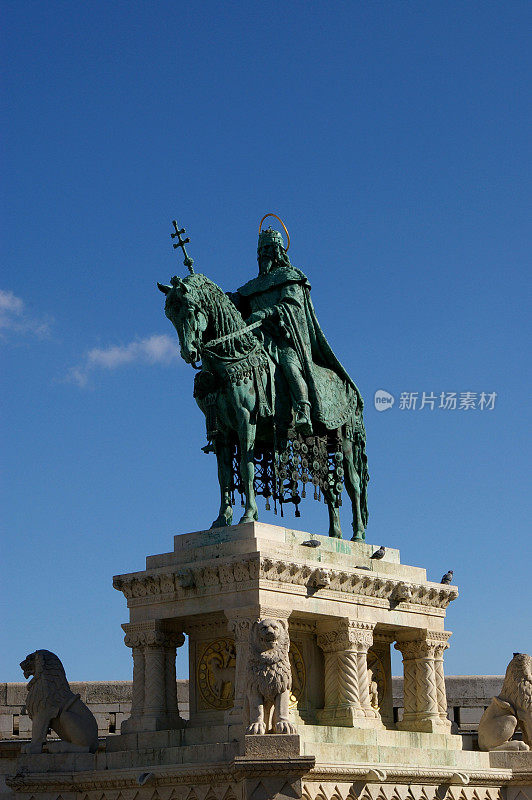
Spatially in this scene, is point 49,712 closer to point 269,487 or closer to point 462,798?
point 269,487

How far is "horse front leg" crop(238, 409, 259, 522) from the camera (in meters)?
19.0

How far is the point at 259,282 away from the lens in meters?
21.2

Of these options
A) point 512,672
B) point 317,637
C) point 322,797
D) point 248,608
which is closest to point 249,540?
point 248,608

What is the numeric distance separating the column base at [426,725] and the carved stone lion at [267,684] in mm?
4598

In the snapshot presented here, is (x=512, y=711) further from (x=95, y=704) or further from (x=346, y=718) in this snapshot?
(x=95, y=704)

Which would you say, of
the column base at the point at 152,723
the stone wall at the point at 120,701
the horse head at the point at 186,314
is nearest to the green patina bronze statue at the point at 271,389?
the horse head at the point at 186,314

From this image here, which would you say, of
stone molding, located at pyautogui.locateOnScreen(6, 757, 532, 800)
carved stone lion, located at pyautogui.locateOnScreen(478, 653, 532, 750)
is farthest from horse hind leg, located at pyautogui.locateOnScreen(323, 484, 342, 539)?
stone molding, located at pyautogui.locateOnScreen(6, 757, 532, 800)

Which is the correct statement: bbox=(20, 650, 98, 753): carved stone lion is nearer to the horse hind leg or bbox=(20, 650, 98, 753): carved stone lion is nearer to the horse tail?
the horse hind leg

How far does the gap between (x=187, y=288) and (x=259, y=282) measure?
274 cm

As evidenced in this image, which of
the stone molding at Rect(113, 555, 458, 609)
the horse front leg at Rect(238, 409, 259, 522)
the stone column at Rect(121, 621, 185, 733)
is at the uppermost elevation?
the horse front leg at Rect(238, 409, 259, 522)

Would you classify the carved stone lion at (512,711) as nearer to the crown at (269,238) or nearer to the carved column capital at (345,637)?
the carved column capital at (345,637)

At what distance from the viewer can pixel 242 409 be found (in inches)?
758

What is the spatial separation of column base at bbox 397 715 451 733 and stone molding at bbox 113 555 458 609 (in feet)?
5.95

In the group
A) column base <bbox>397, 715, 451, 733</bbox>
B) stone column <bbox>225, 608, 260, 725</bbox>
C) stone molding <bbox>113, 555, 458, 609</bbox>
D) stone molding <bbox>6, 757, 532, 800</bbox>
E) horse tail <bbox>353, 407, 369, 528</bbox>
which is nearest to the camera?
stone molding <bbox>6, 757, 532, 800</bbox>
